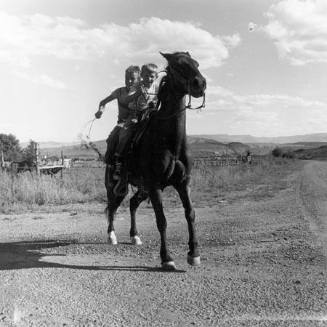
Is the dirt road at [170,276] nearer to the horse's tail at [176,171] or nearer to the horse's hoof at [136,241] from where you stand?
the horse's hoof at [136,241]

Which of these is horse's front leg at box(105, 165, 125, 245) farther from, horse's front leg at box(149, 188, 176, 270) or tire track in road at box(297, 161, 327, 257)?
tire track in road at box(297, 161, 327, 257)

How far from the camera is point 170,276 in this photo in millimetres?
5477

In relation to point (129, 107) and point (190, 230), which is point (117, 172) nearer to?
point (129, 107)

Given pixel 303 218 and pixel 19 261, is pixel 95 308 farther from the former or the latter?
pixel 303 218

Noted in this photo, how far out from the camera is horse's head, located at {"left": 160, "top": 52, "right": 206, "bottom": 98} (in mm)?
5348

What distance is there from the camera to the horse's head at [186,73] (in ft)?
17.5

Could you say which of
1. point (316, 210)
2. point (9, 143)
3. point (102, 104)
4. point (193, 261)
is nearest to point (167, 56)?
point (102, 104)

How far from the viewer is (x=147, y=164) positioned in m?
6.06

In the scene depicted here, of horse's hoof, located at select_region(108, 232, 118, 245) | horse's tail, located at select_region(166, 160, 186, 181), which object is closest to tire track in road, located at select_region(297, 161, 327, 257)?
horse's tail, located at select_region(166, 160, 186, 181)

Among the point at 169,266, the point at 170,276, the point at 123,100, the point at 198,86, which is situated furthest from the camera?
the point at 123,100

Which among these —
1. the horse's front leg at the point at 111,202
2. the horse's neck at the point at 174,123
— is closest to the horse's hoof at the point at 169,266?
the horse's neck at the point at 174,123

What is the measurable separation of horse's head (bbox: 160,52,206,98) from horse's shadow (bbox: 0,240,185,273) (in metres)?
2.38

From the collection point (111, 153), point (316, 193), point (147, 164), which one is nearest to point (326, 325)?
point (147, 164)

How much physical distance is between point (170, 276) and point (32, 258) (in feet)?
8.30
